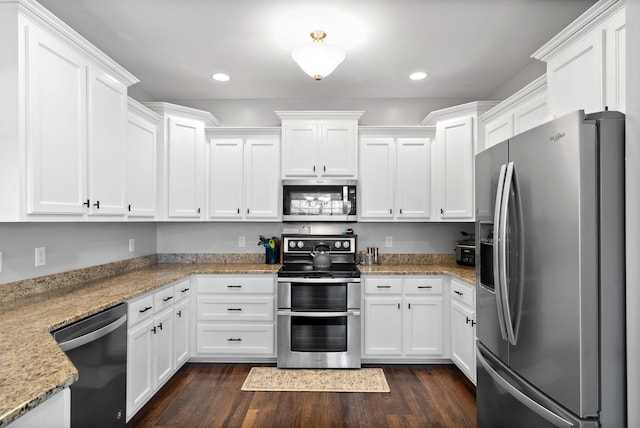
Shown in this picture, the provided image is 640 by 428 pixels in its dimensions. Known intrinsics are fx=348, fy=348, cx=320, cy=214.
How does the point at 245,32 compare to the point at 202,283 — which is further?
the point at 202,283

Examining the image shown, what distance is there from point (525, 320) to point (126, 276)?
2.92m

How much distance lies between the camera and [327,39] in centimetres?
254

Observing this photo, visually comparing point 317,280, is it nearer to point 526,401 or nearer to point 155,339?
point 155,339

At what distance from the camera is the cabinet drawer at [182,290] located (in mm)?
2912

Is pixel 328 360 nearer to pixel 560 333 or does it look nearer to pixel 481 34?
pixel 560 333

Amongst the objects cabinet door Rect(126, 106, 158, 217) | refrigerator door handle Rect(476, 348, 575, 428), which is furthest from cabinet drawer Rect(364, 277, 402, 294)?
cabinet door Rect(126, 106, 158, 217)

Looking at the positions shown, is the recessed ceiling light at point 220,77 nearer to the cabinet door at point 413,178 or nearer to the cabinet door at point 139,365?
the cabinet door at point 413,178

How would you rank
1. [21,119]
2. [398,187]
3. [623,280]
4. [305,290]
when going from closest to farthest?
1. [623,280]
2. [21,119]
3. [305,290]
4. [398,187]

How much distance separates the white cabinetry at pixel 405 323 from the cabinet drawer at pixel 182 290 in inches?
63.8

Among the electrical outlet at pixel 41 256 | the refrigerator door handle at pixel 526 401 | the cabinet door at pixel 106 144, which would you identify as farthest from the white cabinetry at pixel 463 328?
the electrical outlet at pixel 41 256

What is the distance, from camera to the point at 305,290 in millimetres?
3197

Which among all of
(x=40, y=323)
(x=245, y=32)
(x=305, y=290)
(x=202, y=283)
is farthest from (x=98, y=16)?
(x=305, y=290)

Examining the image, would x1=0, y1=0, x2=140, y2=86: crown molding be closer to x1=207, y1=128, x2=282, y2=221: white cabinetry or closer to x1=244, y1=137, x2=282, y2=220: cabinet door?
x1=207, y1=128, x2=282, y2=221: white cabinetry

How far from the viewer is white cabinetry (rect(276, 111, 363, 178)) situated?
11.5 ft
